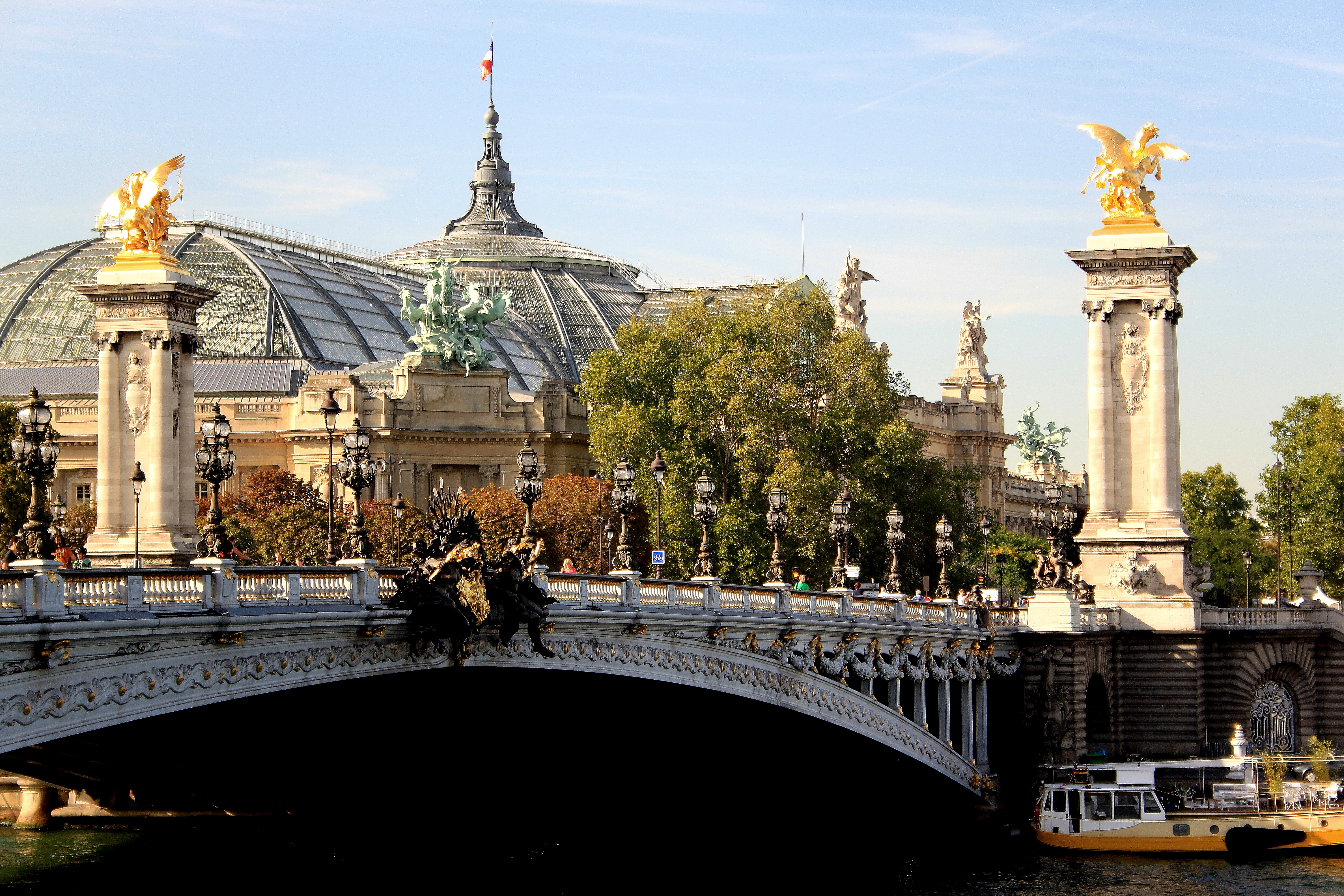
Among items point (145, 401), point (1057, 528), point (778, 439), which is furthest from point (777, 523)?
point (778, 439)

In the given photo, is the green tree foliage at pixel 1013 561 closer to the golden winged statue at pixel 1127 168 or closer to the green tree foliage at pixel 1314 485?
the green tree foliage at pixel 1314 485

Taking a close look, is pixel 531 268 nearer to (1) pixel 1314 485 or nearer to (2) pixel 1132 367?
(1) pixel 1314 485

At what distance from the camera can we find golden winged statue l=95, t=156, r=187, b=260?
59.8 metres

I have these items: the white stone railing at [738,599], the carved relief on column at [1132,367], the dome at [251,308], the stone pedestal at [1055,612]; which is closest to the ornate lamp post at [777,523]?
the white stone railing at [738,599]

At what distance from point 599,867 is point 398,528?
69.9 ft

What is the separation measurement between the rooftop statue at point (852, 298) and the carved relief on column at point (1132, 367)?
50527 millimetres

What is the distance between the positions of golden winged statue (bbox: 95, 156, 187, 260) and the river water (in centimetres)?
1638

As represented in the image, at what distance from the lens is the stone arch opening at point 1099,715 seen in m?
58.2

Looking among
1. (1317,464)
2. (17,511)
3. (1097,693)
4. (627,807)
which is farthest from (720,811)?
(1317,464)

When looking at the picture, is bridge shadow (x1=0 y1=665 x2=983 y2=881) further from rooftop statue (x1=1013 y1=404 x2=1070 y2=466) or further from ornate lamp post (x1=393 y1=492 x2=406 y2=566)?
rooftop statue (x1=1013 y1=404 x2=1070 y2=466)

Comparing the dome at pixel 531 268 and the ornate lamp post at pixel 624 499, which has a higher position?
the dome at pixel 531 268

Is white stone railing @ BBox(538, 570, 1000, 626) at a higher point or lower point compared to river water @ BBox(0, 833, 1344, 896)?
higher

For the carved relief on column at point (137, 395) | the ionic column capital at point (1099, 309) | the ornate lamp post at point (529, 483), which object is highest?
the ionic column capital at point (1099, 309)

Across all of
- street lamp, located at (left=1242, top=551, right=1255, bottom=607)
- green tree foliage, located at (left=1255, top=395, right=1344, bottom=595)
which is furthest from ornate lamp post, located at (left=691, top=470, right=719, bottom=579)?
green tree foliage, located at (left=1255, top=395, right=1344, bottom=595)
